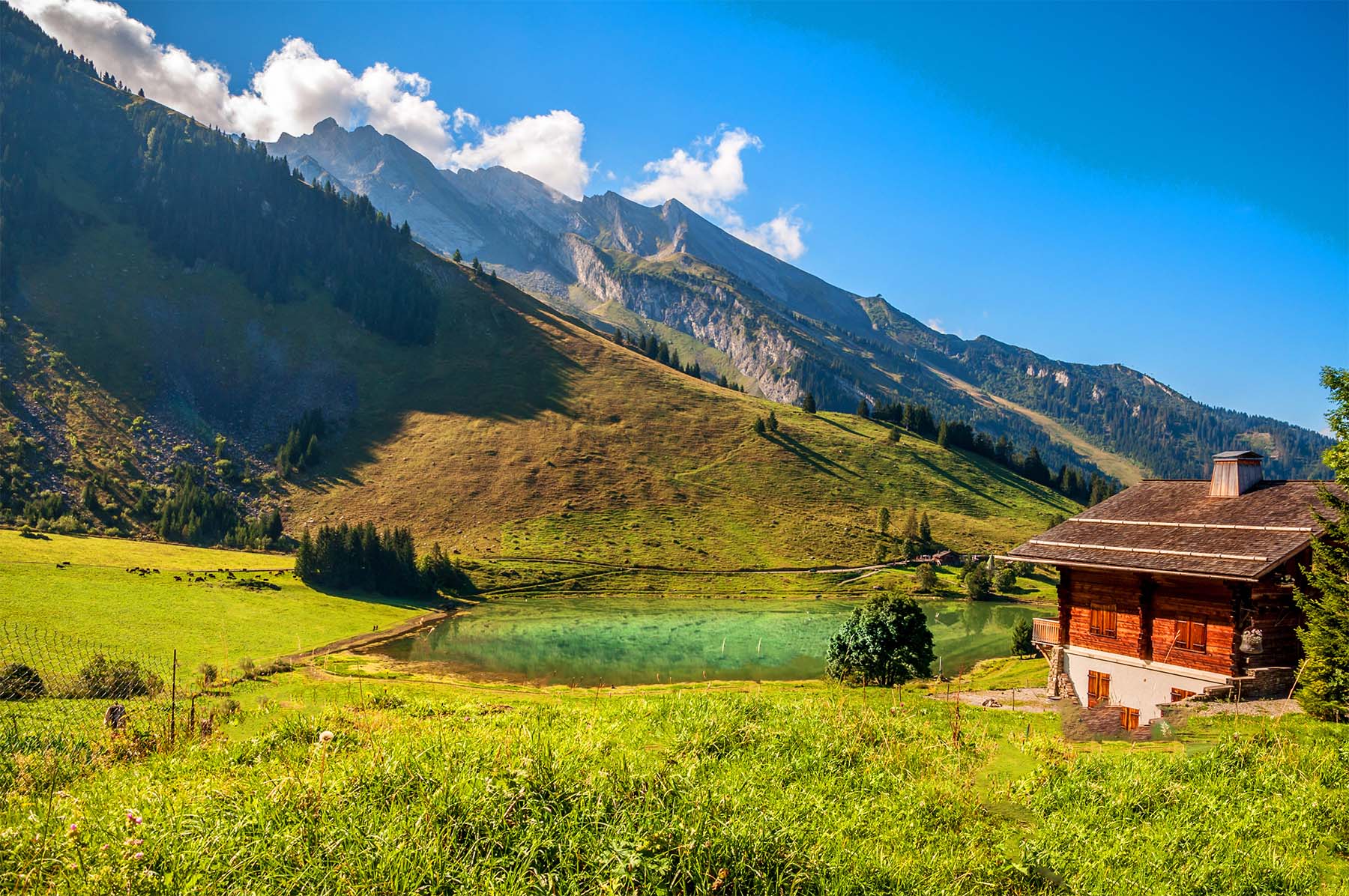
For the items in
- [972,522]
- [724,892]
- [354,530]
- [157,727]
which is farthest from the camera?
[972,522]

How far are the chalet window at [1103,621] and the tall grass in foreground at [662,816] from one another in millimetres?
19917

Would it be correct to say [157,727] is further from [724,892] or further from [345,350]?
[345,350]

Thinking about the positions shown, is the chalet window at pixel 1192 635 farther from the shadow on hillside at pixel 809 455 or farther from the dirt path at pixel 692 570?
the shadow on hillside at pixel 809 455

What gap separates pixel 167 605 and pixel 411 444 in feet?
337

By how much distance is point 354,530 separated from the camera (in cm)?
9425

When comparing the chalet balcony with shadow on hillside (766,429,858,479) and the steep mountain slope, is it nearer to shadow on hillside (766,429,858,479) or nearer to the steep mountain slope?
the steep mountain slope

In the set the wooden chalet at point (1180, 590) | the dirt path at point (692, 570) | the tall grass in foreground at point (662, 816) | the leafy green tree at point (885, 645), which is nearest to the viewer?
the tall grass in foreground at point (662, 816)

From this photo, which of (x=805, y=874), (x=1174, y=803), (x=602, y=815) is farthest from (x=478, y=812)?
(x=1174, y=803)

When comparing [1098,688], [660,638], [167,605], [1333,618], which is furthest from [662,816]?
[167,605]

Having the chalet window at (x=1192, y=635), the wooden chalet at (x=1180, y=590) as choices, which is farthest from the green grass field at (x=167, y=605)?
the chalet window at (x=1192, y=635)

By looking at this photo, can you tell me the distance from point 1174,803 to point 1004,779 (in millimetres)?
2258

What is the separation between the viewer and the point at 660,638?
70625mm

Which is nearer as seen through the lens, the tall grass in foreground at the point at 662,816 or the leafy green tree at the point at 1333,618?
the tall grass in foreground at the point at 662,816

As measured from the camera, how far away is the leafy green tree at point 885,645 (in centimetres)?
3812
